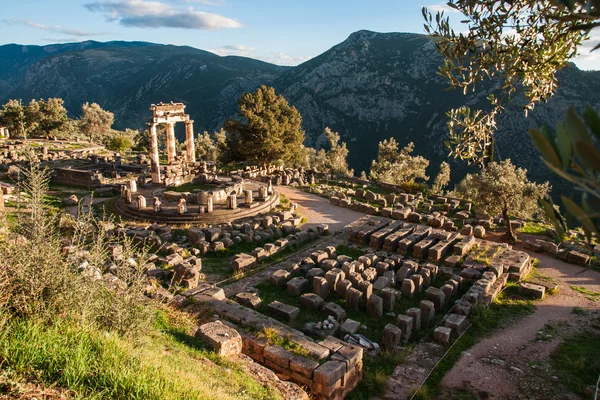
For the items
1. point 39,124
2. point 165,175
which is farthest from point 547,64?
point 39,124

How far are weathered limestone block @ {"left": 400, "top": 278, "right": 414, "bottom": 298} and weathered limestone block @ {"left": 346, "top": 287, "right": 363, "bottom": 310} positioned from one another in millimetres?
1685

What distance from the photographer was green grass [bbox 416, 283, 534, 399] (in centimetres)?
842

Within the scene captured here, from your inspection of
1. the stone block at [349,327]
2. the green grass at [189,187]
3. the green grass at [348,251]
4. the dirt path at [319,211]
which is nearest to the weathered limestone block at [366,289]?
the stone block at [349,327]

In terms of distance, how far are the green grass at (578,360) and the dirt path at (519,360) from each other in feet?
0.69

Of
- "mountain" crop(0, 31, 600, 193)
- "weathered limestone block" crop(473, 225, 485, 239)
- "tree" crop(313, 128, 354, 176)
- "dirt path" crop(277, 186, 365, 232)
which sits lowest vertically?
"weathered limestone block" crop(473, 225, 485, 239)

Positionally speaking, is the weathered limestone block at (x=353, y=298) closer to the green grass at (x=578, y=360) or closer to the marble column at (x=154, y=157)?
the green grass at (x=578, y=360)

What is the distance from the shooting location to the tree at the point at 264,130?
2827 cm

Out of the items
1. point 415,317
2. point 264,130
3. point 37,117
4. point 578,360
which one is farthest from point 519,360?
point 37,117

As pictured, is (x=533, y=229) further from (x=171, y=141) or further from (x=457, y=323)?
(x=171, y=141)

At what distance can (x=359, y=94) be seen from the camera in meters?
89.5

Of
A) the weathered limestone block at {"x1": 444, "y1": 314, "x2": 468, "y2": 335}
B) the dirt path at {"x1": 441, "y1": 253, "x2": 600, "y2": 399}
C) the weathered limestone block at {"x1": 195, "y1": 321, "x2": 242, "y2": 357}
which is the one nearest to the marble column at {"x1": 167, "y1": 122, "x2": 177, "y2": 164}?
the weathered limestone block at {"x1": 195, "y1": 321, "x2": 242, "y2": 357}

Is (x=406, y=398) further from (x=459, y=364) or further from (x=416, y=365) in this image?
(x=459, y=364)

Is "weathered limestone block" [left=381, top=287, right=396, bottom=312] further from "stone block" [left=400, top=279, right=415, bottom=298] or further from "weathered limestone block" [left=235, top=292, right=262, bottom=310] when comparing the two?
"weathered limestone block" [left=235, top=292, right=262, bottom=310]

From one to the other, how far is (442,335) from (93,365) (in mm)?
8063
